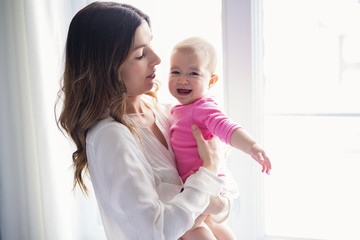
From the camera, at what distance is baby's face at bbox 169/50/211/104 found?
127 cm

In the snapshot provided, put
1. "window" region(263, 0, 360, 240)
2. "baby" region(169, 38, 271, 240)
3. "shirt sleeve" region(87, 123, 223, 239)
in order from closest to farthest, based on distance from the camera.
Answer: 1. "shirt sleeve" region(87, 123, 223, 239)
2. "baby" region(169, 38, 271, 240)
3. "window" region(263, 0, 360, 240)

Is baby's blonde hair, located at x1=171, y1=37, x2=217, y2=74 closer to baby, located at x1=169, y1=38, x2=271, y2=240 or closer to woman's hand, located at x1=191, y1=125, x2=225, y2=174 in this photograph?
baby, located at x1=169, y1=38, x2=271, y2=240

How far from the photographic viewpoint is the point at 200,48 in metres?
1.29

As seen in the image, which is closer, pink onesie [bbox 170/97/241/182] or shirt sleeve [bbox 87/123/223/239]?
shirt sleeve [bbox 87/123/223/239]

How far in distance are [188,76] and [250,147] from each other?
1.20 ft

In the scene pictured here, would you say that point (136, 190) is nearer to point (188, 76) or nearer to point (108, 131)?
point (108, 131)

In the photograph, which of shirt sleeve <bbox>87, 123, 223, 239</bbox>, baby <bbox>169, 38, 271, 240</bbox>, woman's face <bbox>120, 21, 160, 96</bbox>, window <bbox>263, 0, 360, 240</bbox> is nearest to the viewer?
shirt sleeve <bbox>87, 123, 223, 239</bbox>

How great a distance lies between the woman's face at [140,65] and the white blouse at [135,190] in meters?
0.16

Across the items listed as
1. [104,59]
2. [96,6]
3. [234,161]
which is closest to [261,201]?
[234,161]

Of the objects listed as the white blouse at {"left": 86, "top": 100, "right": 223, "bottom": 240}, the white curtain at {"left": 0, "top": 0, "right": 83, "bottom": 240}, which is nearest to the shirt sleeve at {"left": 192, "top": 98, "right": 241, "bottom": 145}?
the white blouse at {"left": 86, "top": 100, "right": 223, "bottom": 240}

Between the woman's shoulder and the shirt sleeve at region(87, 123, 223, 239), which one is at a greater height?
the woman's shoulder

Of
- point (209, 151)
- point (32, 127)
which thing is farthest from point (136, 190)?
point (32, 127)

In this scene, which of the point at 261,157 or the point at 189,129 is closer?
the point at 261,157

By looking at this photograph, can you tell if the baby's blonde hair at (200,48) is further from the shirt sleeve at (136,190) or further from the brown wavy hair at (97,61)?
the shirt sleeve at (136,190)
